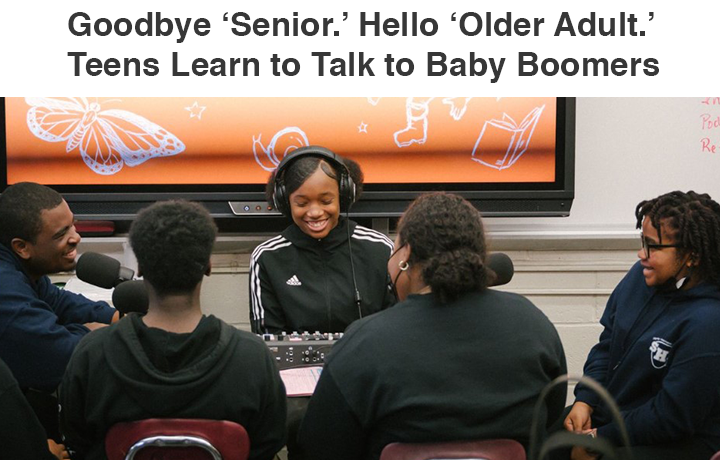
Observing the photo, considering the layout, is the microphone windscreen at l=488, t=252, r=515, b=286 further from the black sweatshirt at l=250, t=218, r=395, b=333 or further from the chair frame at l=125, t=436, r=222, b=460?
the chair frame at l=125, t=436, r=222, b=460

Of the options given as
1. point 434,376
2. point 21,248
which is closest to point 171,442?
point 434,376

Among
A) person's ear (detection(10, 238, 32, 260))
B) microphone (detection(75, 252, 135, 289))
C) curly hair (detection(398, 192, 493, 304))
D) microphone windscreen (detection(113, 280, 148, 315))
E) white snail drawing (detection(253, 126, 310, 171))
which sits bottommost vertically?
microphone windscreen (detection(113, 280, 148, 315))

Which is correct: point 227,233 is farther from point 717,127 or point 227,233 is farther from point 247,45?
point 717,127

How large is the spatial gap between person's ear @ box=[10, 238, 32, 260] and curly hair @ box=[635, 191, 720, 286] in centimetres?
179

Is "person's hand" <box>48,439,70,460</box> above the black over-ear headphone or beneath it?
beneath

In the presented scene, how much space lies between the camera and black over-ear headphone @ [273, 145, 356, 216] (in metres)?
2.65

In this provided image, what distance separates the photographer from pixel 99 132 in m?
3.15

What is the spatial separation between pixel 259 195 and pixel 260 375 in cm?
169

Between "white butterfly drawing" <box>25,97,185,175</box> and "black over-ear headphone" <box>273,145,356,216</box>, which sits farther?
"white butterfly drawing" <box>25,97,185,175</box>

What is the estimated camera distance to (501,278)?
2.13m

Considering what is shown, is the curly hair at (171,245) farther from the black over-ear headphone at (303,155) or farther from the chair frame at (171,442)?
the black over-ear headphone at (303,155)

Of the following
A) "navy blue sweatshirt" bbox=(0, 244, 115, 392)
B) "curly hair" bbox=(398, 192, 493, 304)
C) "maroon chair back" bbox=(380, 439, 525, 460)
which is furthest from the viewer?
"navy blue sweatshirt" bbox=(0, 244, 115, 392)

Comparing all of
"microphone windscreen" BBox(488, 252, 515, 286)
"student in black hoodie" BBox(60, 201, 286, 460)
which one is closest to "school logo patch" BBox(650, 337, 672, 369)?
"microphone windscreen" BBox(488, 252, 515, 286)

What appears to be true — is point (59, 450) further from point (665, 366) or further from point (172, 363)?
point (665, 366)
